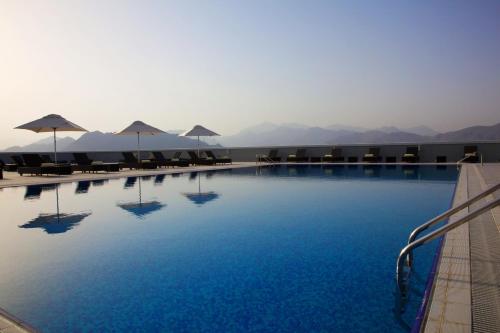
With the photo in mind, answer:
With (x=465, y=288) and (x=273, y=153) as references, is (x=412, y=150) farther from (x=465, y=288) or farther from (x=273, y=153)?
(x=465, y=288)

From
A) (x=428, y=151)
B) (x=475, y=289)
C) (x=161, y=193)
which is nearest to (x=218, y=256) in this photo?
(x=475, y=289)

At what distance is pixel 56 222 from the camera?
7.09m

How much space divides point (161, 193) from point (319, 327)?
851 centimetres

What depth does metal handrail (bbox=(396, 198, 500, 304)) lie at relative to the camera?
9.30 feet

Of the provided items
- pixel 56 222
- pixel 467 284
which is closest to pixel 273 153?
pixel 56 222

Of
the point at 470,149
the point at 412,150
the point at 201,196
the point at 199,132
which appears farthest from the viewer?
the point at 199,132

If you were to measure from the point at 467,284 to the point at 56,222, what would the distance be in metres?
6.57

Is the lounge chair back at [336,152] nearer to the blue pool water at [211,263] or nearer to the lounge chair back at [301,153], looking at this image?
the lounge chair back at [301,153]

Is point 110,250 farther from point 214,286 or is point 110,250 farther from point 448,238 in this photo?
point 448,238

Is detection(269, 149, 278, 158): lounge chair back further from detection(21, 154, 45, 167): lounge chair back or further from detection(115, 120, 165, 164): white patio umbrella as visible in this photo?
detection(21, 154, 45, 167): lounge chair back

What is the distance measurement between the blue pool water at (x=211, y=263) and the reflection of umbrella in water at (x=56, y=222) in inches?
0.8

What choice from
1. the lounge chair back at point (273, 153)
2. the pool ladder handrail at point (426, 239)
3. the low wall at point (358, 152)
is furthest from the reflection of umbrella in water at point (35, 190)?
the lounge chair back at point (273, 153)

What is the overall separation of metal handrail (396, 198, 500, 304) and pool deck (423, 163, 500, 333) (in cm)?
29

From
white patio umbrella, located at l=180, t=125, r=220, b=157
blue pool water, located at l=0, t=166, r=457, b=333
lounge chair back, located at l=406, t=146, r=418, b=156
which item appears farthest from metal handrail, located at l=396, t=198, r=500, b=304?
white patio umbrella, located at l=180, t=125, r=220, b=157
